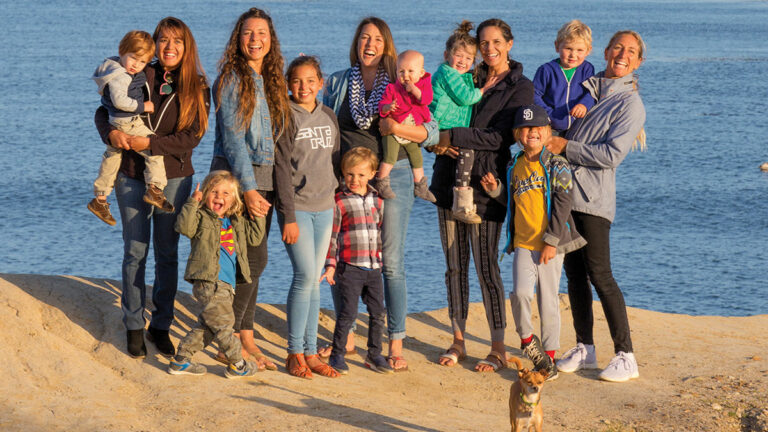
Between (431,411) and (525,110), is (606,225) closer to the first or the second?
(525,110)

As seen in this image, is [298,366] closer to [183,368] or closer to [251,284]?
[251,284]

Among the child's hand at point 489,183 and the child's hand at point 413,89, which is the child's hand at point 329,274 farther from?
the child's hand at point 413,89

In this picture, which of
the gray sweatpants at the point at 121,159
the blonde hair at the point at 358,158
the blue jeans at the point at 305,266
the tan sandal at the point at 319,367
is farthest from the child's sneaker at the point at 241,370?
the blonde hair at the point at 358,158

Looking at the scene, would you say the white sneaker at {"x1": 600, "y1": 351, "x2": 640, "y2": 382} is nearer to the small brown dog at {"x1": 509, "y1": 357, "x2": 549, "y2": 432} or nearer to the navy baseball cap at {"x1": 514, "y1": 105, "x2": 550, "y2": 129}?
the small brown dog at {"x1": 509, "y1": 357, "x2": 549, "y2": 432}

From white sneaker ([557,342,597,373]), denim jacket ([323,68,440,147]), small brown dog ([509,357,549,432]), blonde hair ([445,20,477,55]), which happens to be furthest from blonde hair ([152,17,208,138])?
white sneaker ([557,342,597,373])

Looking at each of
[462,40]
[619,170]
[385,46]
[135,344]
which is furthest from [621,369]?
[619,170]

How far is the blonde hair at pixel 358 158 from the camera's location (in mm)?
6414

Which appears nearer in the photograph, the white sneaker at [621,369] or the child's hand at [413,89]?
the child's hand at [413,89]

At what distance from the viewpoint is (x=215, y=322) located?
6.14 metres

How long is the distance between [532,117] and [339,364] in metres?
2.21

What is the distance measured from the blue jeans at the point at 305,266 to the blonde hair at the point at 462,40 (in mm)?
1473

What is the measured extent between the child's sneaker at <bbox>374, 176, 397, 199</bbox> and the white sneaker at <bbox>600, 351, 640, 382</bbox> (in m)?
2.02

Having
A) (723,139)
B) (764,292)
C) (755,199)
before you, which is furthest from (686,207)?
(723,139)

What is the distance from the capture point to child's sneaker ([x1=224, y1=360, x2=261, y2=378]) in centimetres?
629
